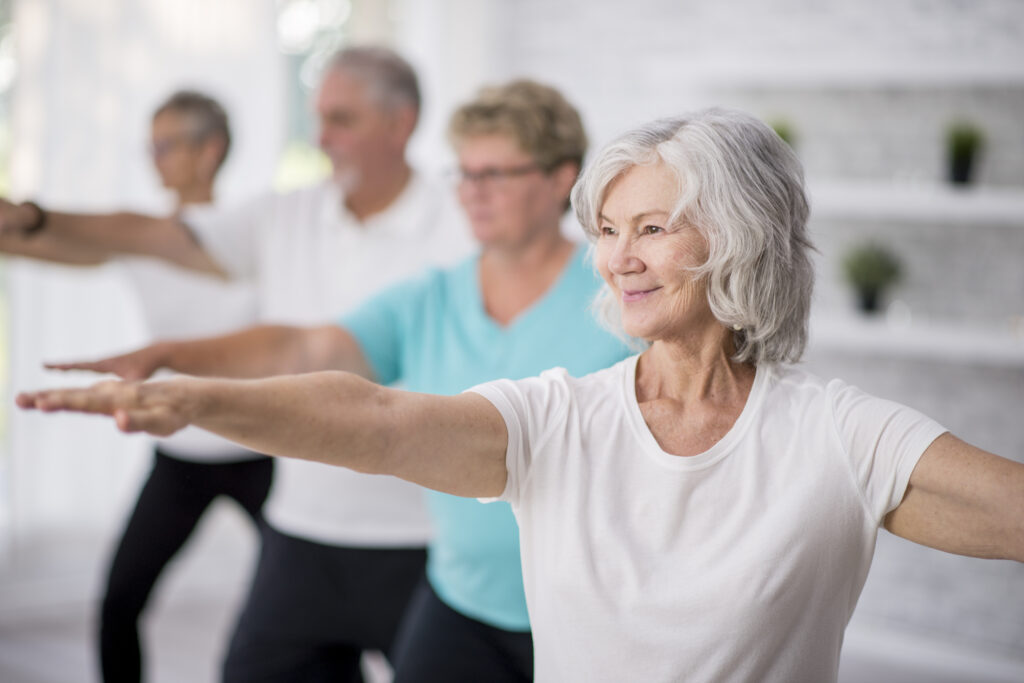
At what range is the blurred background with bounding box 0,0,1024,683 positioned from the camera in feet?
11.3

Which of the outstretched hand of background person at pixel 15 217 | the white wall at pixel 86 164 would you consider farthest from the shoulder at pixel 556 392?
the white wall at pixel 86 164

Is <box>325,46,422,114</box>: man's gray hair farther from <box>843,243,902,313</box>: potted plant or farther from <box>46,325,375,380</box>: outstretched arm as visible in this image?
<box>843,243,902,313</box>: potted plant

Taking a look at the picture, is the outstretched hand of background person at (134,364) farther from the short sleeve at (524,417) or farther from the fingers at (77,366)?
the short sleeve at (524,417)

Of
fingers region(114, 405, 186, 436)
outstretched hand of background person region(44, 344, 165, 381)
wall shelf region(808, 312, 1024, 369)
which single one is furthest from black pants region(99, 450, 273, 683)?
wall shelf region(808, 312, 1024, 369)

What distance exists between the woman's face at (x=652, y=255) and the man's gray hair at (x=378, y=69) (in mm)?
1241

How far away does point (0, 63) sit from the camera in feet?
11.2

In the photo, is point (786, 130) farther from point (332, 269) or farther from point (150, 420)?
point (150, 420)

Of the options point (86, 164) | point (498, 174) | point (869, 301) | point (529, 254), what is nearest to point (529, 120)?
point (498, 174)

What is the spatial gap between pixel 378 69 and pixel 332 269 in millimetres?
520

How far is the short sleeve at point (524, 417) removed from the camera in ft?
3.61

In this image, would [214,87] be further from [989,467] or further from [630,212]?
[989,467]

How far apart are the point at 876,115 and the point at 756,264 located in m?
2.95

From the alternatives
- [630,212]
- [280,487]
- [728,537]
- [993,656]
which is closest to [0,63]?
[280,487]

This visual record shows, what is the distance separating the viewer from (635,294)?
1.12 m
